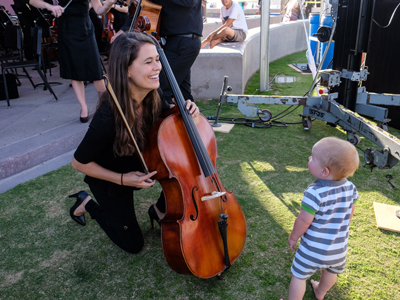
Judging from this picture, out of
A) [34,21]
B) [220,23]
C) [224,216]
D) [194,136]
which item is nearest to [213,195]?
[224,216]

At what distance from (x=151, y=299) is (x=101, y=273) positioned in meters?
0.36

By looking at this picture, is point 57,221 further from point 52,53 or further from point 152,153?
point 52,53

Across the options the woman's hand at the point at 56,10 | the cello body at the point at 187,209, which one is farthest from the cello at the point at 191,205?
the woman's hand at the point at 56,10

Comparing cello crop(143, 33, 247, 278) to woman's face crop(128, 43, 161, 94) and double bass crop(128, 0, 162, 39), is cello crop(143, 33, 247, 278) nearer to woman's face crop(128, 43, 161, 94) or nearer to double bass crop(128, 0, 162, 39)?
woman's face crop(128, 43, 161, 94)

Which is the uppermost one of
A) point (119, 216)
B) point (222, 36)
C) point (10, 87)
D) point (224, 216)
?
point (222, 36)

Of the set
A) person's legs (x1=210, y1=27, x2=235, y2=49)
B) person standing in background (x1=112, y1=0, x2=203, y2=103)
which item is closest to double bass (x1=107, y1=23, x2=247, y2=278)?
person standing in background (x1=112, y1=0, x2=203, y2=103)

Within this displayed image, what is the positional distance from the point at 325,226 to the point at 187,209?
0.61 metres

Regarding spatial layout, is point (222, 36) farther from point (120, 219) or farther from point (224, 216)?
point (224, 216)

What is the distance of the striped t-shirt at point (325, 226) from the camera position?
4.40 feet

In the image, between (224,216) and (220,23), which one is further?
(220,23)

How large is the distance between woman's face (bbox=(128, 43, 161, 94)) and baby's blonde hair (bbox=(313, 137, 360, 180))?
0.90 m

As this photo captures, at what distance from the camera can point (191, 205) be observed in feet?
5.20

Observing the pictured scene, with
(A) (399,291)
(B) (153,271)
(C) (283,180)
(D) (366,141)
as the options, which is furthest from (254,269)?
(D) (366,141)

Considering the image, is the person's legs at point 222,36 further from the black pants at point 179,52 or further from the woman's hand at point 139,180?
the woman's hand at point 139,180
